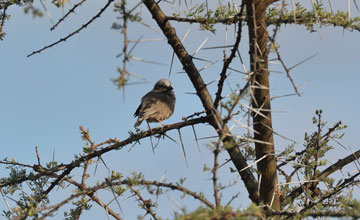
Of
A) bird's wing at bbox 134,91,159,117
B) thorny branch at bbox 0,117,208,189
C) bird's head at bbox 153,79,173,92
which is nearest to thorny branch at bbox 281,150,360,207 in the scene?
thorny branch at bbox 0,117,208,189

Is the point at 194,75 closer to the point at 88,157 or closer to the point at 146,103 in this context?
the point at 88,157

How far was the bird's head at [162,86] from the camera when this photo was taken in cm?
855

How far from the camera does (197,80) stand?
438 cm

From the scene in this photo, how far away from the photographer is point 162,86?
8758mm

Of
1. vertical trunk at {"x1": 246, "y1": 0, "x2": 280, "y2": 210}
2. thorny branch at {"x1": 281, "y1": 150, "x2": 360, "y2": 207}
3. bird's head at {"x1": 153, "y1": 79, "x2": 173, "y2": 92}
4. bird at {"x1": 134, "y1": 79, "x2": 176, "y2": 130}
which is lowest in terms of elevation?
thorny branch at {"x1": 281, "y1": 150, "x2": 360, "y2": 207}

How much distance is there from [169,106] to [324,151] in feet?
11.4

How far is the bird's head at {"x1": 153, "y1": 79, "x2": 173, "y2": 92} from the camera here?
8548 millimetres

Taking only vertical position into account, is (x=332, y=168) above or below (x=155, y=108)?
below

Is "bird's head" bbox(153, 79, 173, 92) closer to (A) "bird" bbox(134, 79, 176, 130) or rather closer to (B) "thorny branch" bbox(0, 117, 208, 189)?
(A) "bird" bbox(134, 79, 176, 130)

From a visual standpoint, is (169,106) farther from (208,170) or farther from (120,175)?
(208,170)

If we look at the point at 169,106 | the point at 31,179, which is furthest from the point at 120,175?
the point at 169,106

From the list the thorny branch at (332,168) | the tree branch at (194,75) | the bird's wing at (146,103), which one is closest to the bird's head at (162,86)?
the bird's wing at (146,103)

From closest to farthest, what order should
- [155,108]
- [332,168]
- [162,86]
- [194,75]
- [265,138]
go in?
1. [265,138]
2. [194,75]
3. [332,168]
4. [155,108]
5. [162,86]

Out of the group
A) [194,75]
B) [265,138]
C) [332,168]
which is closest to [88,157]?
[194,75]
